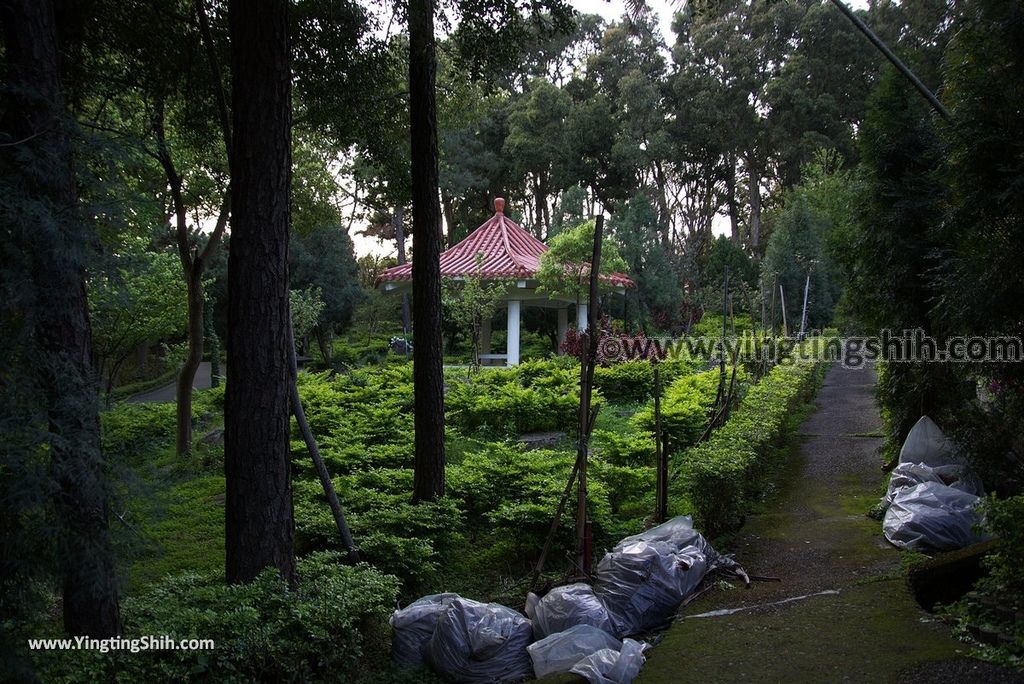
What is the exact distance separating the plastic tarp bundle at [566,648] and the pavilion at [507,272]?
46.1 ft

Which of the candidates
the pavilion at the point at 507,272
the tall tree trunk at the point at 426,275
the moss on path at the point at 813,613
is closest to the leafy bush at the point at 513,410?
the moss on path at the point at 813,613

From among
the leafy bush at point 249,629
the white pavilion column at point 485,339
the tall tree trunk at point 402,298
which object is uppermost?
the tall tree trunk at point 402,298

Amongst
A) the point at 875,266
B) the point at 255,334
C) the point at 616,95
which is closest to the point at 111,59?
the point at 255,334

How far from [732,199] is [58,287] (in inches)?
1550

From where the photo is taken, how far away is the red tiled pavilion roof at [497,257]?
65.5 ft

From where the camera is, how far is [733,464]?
7.14 meters

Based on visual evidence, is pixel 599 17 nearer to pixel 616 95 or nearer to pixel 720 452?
pixel 616 95

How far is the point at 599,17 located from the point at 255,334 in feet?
110

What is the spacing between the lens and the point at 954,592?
18.0ft

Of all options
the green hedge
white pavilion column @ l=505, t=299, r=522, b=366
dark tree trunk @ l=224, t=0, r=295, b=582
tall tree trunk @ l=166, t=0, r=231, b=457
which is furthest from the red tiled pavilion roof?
dark tree trunk @ l=224, t=0, r=295, b=582

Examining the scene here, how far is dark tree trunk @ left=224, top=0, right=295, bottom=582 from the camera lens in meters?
4.93

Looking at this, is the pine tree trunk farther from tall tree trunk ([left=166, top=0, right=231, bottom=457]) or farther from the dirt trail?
the dirt trail

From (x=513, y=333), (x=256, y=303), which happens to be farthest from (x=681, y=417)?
(x=513, y=333)

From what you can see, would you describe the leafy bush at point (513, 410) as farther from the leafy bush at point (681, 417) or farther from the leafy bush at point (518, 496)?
the leafy bush at point (518, 496)
